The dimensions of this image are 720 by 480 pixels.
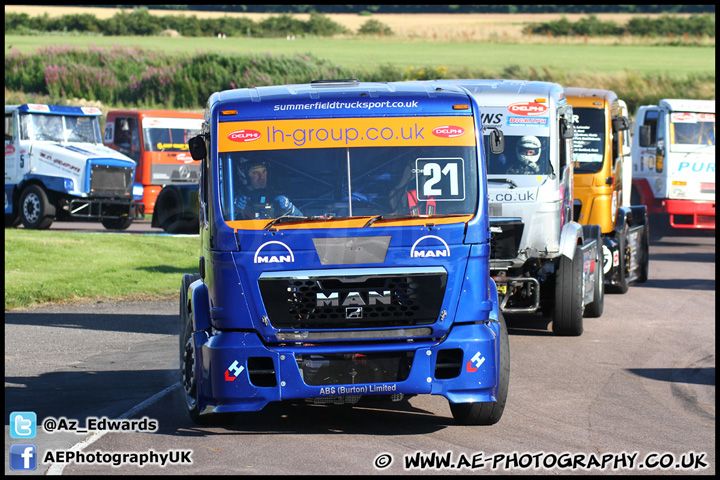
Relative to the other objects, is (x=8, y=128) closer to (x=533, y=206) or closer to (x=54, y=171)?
(x=54, y=171)

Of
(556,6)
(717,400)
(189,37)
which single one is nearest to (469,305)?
→ (717,400)

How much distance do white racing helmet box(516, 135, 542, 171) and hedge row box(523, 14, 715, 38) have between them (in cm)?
6886

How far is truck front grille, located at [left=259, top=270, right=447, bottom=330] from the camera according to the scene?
303 inches

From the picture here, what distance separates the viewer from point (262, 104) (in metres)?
8.16

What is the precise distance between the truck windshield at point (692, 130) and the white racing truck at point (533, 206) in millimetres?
12106

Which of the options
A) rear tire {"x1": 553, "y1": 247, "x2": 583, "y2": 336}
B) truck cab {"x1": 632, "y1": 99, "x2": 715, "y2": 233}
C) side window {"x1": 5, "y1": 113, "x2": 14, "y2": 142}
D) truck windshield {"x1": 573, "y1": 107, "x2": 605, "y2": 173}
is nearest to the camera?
rear tire {"x1": 553, "y1": 247, "x2": 583, "y2": 336}

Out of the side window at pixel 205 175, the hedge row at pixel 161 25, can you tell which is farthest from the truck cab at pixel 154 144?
the hedge row at pixel 161 25

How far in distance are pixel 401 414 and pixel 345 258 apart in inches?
65.8

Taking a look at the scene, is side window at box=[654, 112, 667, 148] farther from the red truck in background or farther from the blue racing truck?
the blue racing truck

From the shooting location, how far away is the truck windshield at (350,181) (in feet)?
26.2

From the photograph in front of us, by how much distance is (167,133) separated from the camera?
30609mm

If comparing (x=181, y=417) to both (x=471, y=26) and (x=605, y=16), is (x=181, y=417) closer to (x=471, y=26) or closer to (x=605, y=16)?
(x=471, y=26)

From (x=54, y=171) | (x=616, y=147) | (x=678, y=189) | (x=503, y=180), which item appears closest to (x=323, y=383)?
(x=503, y=180)

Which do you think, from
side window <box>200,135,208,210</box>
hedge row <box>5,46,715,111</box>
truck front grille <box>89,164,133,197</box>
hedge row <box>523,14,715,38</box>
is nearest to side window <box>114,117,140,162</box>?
truck front grille <box>89,164,133,197</box>
